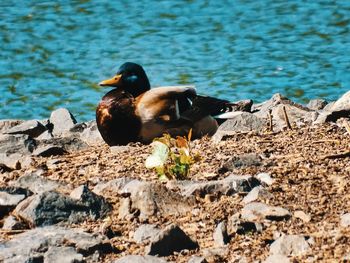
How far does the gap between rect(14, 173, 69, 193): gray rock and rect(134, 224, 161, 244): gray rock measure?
796mm

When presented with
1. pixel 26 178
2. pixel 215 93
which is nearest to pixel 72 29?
pixel 215 93

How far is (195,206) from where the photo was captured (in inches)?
226

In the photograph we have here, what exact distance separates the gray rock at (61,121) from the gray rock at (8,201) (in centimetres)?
390

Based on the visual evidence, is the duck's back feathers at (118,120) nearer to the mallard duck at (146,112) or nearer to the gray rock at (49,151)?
the mallard duck at (146,112)

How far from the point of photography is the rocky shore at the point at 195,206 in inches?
205

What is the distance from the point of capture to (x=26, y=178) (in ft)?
20.7

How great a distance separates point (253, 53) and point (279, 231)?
25.8 feet

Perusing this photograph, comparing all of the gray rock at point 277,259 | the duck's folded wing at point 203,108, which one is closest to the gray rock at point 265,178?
the gray rock at point 277,259

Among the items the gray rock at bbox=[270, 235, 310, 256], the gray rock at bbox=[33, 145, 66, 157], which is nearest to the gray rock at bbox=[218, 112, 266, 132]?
the gray rock at bbox=[33, 145, 66, 157]

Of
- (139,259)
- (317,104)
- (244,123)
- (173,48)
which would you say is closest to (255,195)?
(139,259)

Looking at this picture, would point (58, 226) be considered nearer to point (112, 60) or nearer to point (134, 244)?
point (134, 244)

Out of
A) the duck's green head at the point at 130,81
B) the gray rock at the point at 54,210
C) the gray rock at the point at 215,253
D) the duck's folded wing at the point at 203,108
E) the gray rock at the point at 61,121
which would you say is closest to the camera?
the gray rock at the point at 215,253

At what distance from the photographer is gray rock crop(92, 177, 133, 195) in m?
6.09

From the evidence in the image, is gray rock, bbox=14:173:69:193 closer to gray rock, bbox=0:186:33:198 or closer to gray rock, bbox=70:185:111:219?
gray rock, bbox=0:186:33:198
